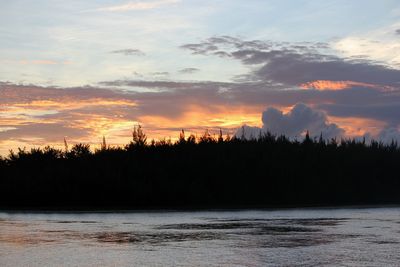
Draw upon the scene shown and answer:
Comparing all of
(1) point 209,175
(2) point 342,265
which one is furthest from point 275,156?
(2) point 342,265

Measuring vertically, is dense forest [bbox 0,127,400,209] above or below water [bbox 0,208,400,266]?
above

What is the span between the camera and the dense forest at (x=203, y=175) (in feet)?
342

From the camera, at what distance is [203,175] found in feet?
371

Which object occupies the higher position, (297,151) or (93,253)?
(297,151)

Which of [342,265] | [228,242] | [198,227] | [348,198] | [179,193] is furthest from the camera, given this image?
[348,198]

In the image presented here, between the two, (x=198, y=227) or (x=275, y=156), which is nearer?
(x=198, y=227)

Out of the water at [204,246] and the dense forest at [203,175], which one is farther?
the dense forest at [203,175]

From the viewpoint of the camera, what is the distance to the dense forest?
10431 cm

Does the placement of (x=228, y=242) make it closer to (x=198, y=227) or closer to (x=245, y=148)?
(x=198, y=227)

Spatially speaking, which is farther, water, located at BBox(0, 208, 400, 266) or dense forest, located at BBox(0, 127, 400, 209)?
dense forest, located at BBox(0, 127, 400, 209)

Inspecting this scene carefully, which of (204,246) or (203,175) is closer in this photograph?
(204,246)

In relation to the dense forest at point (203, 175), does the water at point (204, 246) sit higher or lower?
lower

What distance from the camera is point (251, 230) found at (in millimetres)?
46719

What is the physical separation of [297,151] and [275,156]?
269 inches
